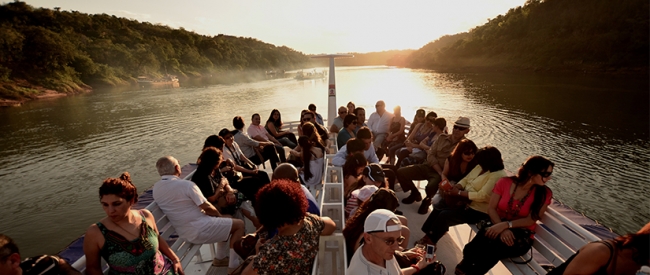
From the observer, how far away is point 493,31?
308 ft

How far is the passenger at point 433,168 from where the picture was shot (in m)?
4.51

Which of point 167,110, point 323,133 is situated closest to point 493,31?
point 167,110

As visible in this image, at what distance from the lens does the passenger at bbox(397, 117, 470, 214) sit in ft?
14.8

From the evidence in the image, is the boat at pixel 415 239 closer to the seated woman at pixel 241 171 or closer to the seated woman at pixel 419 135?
the seated woman at pixel 241 171

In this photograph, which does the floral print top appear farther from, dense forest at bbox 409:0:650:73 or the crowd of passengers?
dense forest at bbox 409:0:650:73

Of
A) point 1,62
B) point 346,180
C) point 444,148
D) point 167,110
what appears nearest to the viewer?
point 346,180

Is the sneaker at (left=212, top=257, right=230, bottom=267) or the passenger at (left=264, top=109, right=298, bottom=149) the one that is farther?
the passenger at (left=264, top=109, right=298, bottom=149)

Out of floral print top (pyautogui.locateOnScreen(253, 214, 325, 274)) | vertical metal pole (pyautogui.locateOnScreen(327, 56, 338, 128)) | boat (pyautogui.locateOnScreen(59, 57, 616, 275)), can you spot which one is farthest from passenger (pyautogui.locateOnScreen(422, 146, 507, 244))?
vertical metal pole (pyautogui.locateOnScreen(327, 56, 338, 128))

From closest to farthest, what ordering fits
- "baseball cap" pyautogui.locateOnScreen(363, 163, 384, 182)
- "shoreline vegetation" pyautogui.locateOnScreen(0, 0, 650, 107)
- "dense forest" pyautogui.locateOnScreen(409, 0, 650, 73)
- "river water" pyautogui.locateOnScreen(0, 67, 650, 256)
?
1. "baseball cap" pyautogui.locateOnScreen(363, 163, 384, 182)
2. "river water" pyautogui.locateOnScreen(0, 67, 650, 256)
3. "shoreline vegetation" pyautogui.locateOnScreen(0, 0, 650, 107)
4. "dense forest" pyautogui.locateOnScreen(409, 0, 650, 73)

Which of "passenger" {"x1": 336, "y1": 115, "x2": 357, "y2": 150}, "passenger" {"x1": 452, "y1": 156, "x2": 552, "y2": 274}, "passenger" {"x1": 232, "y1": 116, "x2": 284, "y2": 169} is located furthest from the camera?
"passenger" {"x1": 232, "y1": 116, "x2": 284, "y2": 169}

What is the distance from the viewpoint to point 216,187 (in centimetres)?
362

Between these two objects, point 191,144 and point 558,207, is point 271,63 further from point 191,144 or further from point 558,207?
point 558,207

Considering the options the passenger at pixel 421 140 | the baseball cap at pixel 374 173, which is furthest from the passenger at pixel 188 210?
the passenger at pixel 421 140

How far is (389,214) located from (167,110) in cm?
2556
